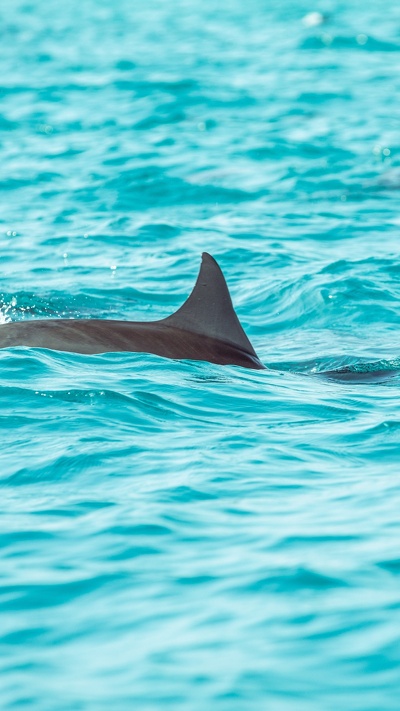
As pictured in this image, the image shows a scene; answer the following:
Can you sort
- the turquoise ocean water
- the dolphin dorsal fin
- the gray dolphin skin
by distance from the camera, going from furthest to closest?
the dolphin dorsal fin → the gray dolphin skin → the turquoise ocean water

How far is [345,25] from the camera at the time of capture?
4169cm

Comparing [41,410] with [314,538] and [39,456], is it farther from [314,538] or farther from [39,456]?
[314,538]

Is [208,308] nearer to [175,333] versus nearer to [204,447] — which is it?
[175,333]

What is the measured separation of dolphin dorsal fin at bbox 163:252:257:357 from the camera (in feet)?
31.7

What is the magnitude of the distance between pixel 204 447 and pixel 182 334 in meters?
2.34

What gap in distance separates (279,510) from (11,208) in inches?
505

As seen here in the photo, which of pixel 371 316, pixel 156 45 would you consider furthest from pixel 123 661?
pixel 156 45

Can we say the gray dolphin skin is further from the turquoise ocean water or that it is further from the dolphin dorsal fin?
the turquoise ocean water

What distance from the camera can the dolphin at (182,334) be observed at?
9.35 m

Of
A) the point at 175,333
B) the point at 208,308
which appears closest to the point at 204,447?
the point at 175,333

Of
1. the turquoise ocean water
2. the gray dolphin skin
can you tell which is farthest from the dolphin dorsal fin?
the turquoise ocean water

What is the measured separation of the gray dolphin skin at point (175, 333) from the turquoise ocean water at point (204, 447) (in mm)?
172

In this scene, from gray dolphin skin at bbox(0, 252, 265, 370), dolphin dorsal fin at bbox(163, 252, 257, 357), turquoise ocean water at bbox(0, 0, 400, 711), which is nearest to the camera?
turquoise ocean water at bbox(0, 0, 400, 711)

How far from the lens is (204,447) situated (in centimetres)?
745
